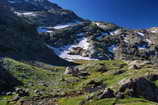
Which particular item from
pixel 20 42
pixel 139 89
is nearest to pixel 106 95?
pixel 139 89

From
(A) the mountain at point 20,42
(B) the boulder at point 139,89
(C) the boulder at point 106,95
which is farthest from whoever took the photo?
(A) the mountain at point 20,42

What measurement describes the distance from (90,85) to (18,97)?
29731 millimetres

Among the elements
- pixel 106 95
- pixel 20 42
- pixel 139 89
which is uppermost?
pixel 20 42

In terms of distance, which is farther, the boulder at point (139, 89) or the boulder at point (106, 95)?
the boulder at point (139, 89)

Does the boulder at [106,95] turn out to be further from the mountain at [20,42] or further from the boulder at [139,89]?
the mountain at [20,42]

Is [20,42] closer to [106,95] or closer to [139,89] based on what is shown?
[139,89]

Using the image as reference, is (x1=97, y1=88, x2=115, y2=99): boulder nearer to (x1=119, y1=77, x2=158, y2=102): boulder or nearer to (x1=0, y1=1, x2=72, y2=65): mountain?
(x1=119, y1=77, x2=158, y2=102): boulder

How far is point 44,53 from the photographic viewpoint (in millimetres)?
149750

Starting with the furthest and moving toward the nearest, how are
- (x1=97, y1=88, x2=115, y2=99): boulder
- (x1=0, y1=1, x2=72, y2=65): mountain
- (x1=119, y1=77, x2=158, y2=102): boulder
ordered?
(x1=0, y1=1, x2=72, y2=65): mountain → (x1=119, y1=77, x2=158, y2=102): boulder → (x1=97, y1=88, x2=115, y2=99): boulder

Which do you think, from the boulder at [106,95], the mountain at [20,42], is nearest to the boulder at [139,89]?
the boulder at [106,95]

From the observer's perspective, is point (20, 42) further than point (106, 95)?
Yes

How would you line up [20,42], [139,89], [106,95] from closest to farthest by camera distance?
1. [106,95]
2. [139,89]
3. [20,42]

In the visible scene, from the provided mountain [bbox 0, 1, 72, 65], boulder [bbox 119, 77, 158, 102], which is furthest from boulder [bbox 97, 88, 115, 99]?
mountain [bbox 0, 1, 72, 65]

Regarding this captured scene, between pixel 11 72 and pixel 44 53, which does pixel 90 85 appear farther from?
pixel 44 53
